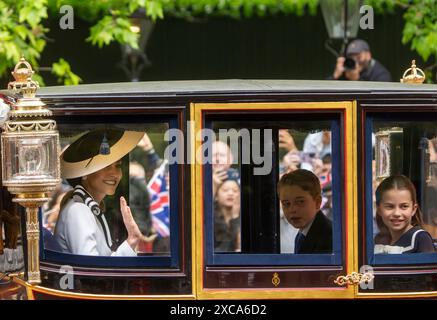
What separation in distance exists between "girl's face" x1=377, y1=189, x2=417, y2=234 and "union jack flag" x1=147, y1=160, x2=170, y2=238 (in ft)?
3.33

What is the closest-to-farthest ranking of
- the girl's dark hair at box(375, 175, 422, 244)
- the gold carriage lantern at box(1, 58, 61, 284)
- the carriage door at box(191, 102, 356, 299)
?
the gold carriage lantern at box(1, 58, 61, 284) < the carriage door at box(191, 102, 356, 299) < the girl's dark hair at box(375, 175, 422, 244)

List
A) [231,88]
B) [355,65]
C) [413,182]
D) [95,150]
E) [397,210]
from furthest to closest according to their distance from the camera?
[355,65] < [413,182] < [397,210] < [95,150] < [231,88]

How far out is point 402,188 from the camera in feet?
21.8

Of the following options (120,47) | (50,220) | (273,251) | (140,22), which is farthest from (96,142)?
(120,47)

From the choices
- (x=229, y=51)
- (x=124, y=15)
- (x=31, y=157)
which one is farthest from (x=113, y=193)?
(x=229, y=51)

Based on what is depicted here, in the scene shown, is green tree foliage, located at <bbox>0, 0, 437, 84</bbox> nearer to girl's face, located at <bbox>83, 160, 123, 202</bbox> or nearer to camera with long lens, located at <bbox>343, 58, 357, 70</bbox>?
camera with long lens, located at <bbox>343, 58, 357, 70</bbox>

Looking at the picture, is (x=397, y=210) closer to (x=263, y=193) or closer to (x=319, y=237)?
(x=319, y=237)

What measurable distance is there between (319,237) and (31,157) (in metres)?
1.39

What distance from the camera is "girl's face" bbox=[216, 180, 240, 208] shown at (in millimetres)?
6457

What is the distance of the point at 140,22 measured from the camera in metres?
12.4

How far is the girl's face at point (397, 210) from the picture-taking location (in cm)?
660

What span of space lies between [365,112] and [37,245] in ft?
5.34

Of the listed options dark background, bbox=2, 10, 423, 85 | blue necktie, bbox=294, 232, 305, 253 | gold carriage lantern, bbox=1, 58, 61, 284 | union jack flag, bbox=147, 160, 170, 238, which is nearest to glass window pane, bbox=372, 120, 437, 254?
blue necktie, bbox=294, 232, 305, 253

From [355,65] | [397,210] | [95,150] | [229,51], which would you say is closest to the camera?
[95,150]
